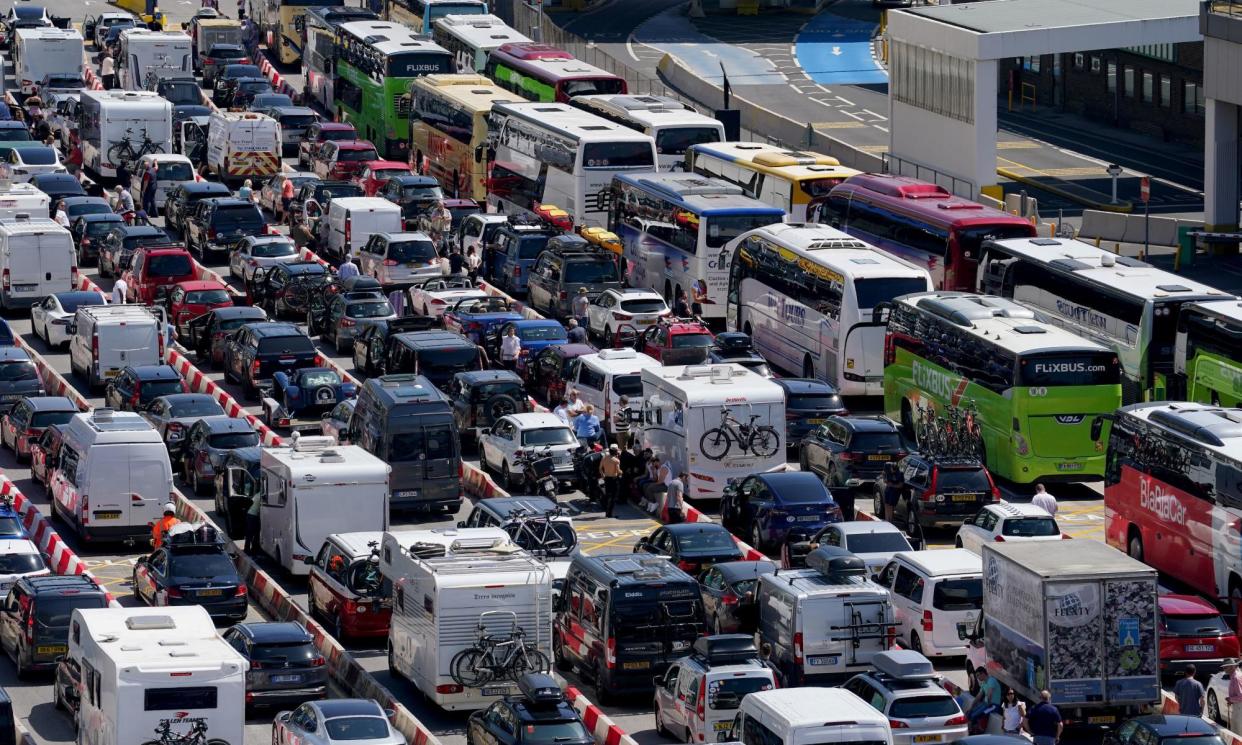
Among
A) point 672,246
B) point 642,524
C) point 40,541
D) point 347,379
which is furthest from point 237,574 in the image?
point 672,246

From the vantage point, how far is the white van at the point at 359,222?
7819 cm

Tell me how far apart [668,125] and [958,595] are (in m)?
42.0

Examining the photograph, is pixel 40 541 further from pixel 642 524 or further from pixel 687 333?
pixel 687 333

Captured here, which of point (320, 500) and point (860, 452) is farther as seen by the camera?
point (860, 452)

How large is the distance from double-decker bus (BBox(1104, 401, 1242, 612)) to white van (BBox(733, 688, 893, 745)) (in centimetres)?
1244

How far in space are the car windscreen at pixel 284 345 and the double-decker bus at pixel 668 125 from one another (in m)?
21.2

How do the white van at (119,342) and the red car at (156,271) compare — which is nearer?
the white van at (119,342)

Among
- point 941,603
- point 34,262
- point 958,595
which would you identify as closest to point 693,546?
point 941,603

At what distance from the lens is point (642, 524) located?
185ft

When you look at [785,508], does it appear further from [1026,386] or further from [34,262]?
[34,262]

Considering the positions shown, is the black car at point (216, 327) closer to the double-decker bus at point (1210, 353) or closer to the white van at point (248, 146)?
the white van at point (248, 146)

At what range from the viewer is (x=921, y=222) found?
71.9 metres

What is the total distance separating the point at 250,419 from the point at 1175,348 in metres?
19.8

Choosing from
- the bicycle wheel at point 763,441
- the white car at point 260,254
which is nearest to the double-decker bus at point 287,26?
the white car at point 260,254
